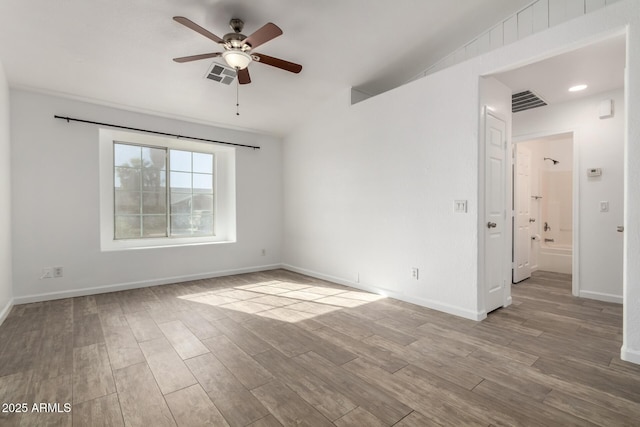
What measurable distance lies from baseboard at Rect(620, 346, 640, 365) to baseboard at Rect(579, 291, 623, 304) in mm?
1940

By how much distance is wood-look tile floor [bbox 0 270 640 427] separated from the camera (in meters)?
1.65

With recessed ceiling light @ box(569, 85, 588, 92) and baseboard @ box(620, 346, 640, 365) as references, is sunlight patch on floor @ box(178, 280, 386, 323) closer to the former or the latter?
baseboard @ box(620, 346, 640, 365)

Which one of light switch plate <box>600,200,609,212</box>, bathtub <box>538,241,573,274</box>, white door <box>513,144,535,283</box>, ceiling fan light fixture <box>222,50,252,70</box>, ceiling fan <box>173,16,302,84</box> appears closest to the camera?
ceiling fan <box>173,16,302,84</box>

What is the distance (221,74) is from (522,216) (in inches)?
202

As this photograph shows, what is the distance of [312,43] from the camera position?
133 inches

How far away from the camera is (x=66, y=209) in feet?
12.4

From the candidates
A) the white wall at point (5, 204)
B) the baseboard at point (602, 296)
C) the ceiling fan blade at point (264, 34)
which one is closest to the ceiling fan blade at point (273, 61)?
the ceiling fan blade at point (264, 34)

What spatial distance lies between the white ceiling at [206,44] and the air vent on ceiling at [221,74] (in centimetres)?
9

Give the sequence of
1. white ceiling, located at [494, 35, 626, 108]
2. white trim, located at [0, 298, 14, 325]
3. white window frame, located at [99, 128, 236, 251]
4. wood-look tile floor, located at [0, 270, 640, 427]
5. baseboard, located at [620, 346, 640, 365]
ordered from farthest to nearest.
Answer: white window frame, located at [99, 128, 236, 251], white trim, located at [0, 298, 14, 325], white ceiling, located at [494, 35, 626, 108], baseboard, located at [620, 346, 640, 365], wood-look tile floor, located at [0, 270, 640, 427]

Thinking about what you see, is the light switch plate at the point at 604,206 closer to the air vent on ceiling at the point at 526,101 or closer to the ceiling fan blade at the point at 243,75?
the air vent on ceiling at the point at 526,101

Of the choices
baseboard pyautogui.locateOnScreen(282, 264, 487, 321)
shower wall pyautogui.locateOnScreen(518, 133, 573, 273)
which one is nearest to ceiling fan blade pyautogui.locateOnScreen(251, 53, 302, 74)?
baseboard pyautogui.locateOnScreen(282, 264, 487, 321)

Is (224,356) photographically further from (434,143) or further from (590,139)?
(590,139)

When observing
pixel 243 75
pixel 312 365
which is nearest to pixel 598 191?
pixel 312 365

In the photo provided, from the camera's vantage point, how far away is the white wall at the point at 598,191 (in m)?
3.65
